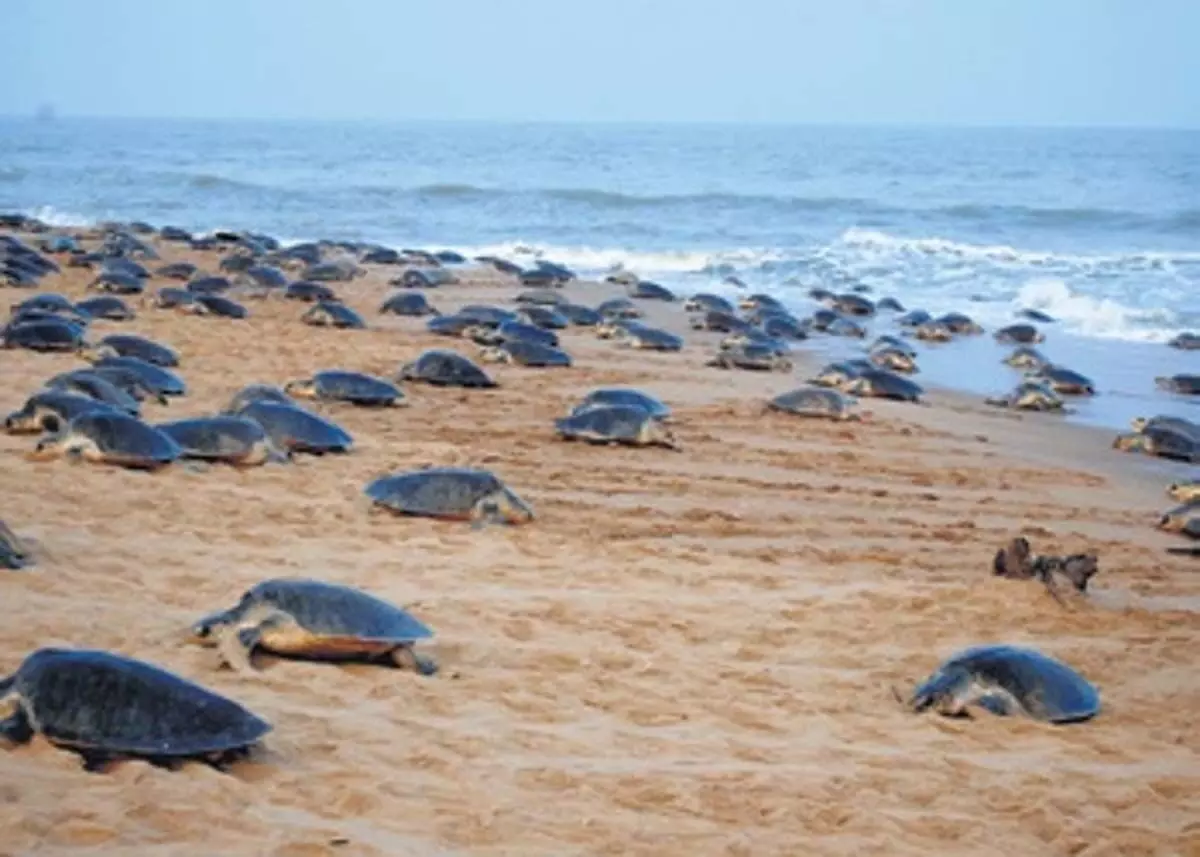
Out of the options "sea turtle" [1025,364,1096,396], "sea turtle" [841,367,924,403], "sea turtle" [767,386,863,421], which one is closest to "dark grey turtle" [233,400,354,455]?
"sea turtle" [767,386,863,421]

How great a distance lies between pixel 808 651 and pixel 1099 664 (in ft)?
4.34

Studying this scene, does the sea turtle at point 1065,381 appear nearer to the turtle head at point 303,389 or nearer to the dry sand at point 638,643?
the dry sand at point 638,643

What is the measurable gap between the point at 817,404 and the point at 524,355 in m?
3.16

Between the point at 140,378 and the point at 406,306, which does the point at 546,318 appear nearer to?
the point at 406,306

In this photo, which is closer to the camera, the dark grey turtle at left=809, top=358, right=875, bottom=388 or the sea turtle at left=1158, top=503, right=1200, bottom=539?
the sea turtle at left=1158, top=503, right=1200, bottom=539

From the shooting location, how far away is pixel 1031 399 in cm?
1337

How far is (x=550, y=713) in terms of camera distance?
5.21m

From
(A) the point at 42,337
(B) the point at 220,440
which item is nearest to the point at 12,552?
(B) the point at 220,440

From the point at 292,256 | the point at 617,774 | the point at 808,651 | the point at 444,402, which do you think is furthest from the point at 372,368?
the point at 292,256

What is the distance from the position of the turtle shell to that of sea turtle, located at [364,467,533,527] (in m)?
3.51

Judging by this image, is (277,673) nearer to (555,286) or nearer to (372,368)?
(372,368)

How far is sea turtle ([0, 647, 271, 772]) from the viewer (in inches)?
163

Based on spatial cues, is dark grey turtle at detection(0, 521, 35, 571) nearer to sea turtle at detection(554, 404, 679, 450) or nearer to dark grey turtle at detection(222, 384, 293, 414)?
dark grey turtle at detection(222, 384, 293, 414)

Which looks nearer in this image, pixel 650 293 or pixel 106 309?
pixel 106 309
